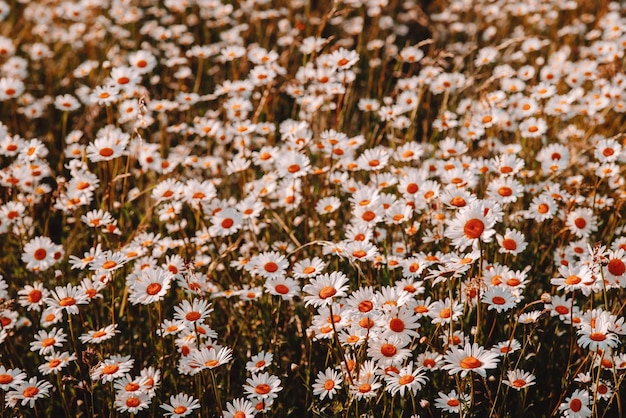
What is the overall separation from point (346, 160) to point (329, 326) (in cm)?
132

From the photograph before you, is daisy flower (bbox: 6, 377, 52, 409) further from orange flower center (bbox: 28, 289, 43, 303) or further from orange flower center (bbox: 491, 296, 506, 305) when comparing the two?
orange flower center (bbox: 491, 296, 506, 305)

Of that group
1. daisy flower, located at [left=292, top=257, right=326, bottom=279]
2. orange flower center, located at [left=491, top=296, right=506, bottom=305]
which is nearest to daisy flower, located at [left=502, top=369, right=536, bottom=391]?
orange flower center, located at [left=491, top=296, right=506, bottom=305]

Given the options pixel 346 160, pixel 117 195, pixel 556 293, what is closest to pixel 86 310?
pixel 117 195

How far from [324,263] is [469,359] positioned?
828 mm

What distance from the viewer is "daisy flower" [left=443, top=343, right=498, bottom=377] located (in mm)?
1972

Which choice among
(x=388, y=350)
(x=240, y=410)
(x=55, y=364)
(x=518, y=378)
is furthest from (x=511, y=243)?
(x=55, y=364)

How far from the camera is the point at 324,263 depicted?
265 centimetres

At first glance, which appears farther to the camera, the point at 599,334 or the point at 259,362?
the point at 259,362

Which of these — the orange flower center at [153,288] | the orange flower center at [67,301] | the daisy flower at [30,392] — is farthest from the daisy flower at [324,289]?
the daisy flower at [30,392]

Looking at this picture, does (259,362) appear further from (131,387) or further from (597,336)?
(597,336)

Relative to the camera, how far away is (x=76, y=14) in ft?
18.7

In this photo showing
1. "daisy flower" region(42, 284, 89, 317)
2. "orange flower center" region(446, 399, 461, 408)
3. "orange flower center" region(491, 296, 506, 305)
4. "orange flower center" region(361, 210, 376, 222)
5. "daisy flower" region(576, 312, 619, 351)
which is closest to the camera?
"daisy flower" region(576, 312, 619, 351)

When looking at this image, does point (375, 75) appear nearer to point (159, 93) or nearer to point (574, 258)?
point (159, 93)

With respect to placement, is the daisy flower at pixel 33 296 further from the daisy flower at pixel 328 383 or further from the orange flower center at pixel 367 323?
the orange flower center at pixel 367 323
